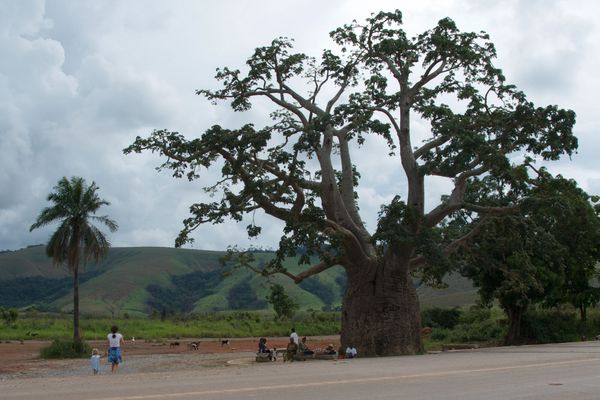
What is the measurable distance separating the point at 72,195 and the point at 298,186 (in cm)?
1452

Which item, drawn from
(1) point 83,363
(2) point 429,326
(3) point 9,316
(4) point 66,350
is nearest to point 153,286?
(3) point 9,316

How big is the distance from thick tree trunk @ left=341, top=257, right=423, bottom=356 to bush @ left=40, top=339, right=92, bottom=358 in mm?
16107

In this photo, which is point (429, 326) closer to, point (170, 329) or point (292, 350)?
point (170, 329)

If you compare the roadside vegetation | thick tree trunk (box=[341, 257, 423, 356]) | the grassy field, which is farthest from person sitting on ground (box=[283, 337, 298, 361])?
the grassy field

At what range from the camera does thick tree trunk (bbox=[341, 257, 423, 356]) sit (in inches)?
1026

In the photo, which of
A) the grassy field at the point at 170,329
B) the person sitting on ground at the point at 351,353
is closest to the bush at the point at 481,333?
the person sitting on ground at the point at 351,353

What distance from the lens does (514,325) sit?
35500 millimetres

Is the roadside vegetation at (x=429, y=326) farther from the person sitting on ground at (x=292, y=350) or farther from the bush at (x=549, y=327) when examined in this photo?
the person sitting on ground at (x=292, y=350)

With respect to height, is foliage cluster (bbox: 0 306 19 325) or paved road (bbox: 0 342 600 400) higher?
foliage cluster (bbox: 0 306 19 325)

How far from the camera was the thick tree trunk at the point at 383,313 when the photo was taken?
85.5 feet

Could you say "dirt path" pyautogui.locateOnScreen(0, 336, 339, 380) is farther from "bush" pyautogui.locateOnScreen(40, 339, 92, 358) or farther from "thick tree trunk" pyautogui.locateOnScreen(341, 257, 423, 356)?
"thick tree trunk" pyautogui.locateOnScreen(341, 257, 423, 356)

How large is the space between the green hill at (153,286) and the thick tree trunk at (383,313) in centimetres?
9680

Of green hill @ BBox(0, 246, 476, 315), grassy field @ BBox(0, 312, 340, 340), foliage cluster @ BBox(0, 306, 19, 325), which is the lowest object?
grassy field @ BBox(0, 312, 340, 340)

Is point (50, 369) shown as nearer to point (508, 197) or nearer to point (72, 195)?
point (72, 195)
